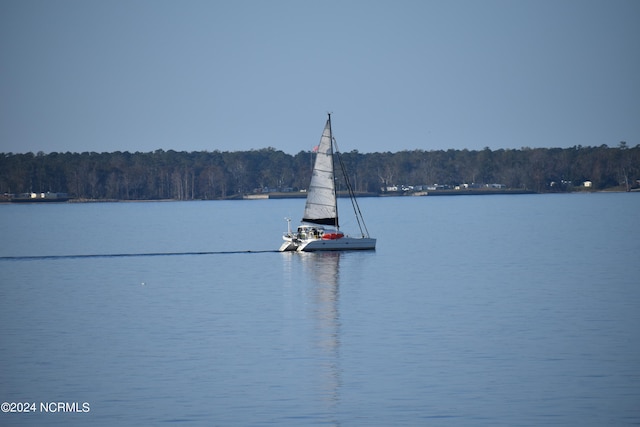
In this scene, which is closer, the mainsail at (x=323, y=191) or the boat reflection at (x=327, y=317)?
the boat reflection at (x=327, y=317)

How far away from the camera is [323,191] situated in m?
87.5

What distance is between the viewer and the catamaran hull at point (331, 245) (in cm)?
8525

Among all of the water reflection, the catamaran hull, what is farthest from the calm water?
the catamaran hull

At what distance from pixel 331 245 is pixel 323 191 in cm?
466

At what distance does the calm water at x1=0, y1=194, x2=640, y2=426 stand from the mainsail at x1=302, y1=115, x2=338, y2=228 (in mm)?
8207

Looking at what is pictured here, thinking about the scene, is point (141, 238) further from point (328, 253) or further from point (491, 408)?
point (491, 408)

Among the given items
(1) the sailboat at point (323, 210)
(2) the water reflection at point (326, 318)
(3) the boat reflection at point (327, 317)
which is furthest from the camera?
(1) the sailboat at point (323, 210)

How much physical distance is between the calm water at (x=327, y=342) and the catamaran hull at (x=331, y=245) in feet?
18.0

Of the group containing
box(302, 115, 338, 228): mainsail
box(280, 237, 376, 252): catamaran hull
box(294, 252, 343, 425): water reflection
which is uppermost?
box(302, 115, 338, 228): mainsail

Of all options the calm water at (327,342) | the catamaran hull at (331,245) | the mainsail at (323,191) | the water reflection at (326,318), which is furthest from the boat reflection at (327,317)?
the mainsail at (323,191)

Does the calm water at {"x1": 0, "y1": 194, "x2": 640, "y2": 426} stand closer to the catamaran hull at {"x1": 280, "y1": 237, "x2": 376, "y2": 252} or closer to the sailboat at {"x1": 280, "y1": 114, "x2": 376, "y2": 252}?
the catamaran hull at {"x1": 280, "y1": 237, "x2": 376, "y2": 252}

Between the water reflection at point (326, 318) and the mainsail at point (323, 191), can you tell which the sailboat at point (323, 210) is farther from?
the water reflection at point (326, 318)

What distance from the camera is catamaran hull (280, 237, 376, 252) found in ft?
280

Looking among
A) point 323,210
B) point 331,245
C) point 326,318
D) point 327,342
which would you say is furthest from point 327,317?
point 323,210
